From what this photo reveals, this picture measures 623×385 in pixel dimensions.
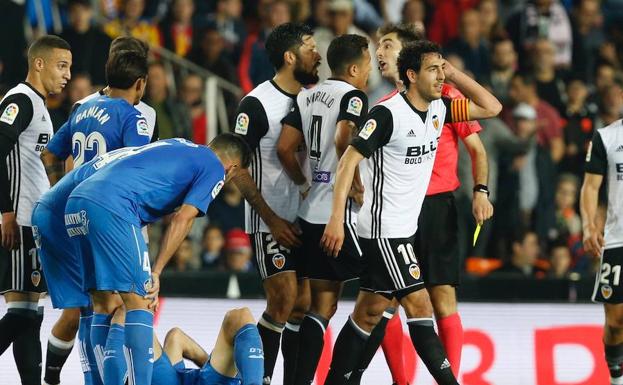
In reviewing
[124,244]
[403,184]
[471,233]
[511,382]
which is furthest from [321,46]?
[124,244]

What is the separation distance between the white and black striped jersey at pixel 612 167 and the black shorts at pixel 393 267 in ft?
5.81

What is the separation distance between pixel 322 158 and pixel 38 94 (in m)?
1.91

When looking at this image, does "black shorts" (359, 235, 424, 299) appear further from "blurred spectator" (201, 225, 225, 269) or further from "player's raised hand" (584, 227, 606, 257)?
"blurred spectator" (201, 225, 225, 269)

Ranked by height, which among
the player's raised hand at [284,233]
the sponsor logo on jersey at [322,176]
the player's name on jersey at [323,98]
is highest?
the player's name on jersey at [323,98]

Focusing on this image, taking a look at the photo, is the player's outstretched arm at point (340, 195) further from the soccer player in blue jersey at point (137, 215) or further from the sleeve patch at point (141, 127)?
the sleeve patch at point (141, 127)

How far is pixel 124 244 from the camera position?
717 cm

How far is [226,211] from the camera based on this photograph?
13.3m

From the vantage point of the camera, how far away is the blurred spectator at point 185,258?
12469mm

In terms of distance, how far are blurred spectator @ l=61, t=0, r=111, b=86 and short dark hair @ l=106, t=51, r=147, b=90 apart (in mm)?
5259

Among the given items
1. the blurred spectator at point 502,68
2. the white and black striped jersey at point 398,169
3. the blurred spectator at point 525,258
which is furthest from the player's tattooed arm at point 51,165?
the blurred spectator at point 502,68

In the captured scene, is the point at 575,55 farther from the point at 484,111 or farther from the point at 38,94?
the point at 38,94

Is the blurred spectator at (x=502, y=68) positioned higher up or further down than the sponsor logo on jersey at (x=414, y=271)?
higher up

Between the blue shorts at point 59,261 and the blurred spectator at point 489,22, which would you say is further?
the blurred spectator at point 489,22

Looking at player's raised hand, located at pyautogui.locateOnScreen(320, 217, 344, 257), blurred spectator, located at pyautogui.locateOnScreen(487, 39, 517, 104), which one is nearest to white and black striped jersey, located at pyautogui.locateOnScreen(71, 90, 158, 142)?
player's raised hand, located at pyautogui.locateOnScreen(320, 217, 344, 257)
